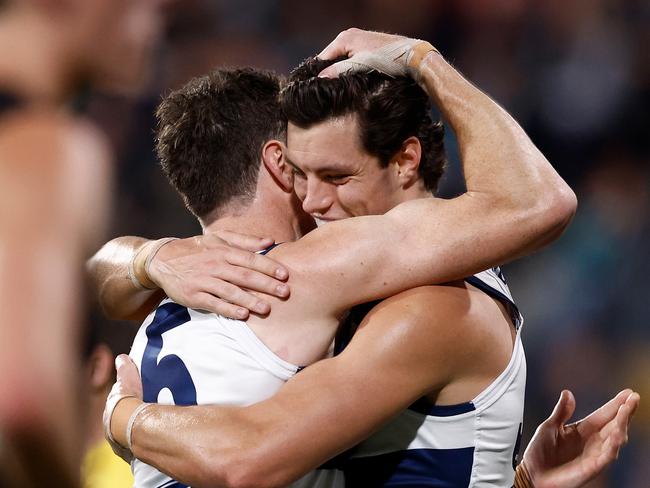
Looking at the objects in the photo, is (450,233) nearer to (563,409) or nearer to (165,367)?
(165,367)

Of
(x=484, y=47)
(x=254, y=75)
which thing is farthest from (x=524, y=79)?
(x=254, y=75)

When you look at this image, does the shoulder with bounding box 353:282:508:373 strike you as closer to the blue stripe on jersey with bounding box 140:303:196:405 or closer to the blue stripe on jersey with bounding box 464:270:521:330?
the blue stripe on jersey with bounding box 464:270:521:330

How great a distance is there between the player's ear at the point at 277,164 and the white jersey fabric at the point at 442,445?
635mm

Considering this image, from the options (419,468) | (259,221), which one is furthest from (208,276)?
(419,468)

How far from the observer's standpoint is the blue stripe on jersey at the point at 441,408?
2363 mm

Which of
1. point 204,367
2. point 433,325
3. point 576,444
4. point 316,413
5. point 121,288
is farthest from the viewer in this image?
point 576,444

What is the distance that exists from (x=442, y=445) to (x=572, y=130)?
4.41 metres

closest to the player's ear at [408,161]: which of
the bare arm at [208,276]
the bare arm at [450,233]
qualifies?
the bare arm at [450,233]

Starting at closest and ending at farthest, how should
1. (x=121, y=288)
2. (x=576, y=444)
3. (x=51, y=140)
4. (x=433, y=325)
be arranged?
(x=51, y=140)
(x=433, y=325)
(x=121, y=288)
(x=576, y=444)

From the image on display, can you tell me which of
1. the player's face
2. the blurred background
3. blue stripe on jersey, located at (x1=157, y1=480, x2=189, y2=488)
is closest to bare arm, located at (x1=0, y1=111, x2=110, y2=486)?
blue stripe on jersey, located at (x1=157, y1=480, x2=189, y2=488)

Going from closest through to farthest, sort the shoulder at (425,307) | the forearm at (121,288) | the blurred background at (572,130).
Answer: the shoulder at (425,307)
the forearm at (121,288)
the blurred background at (572,130)

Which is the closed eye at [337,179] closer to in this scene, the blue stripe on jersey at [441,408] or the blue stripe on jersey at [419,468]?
the blue stripe on jersey at [441,408]

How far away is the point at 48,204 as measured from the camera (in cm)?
81

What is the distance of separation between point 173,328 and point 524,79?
452 cm
